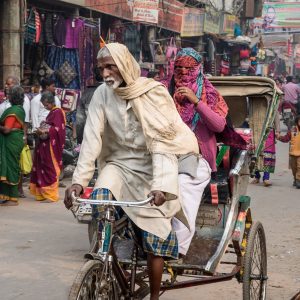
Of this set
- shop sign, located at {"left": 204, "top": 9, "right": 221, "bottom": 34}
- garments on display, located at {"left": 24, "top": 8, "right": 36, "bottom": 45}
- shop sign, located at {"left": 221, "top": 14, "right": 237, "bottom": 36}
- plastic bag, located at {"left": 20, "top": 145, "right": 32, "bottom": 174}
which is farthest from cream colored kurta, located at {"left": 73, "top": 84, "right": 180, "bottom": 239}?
shop sign, located at {"left": 221, "top": 14, "right": 237, "bottom": 36}

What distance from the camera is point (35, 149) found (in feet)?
32.7

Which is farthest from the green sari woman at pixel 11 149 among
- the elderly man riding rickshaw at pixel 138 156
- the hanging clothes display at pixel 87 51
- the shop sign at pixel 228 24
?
the shop sign at pixel 228 24

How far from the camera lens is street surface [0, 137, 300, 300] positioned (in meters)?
5.55

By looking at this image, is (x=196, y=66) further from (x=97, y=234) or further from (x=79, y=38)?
(x=79, y=38)

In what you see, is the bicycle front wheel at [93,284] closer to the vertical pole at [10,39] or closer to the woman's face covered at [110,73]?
the woman's face covered at [110,73]

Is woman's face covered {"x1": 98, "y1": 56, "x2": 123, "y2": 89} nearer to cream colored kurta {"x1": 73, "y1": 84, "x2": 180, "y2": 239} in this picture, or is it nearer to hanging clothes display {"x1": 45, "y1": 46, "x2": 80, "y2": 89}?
cream colored kurta {"x1": 73, "y1": 84, "x2": 180, "y2": 239}

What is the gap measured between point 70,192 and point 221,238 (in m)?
1.25

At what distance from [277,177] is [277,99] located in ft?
22.5

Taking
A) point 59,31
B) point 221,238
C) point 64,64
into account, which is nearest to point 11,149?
point 221,238

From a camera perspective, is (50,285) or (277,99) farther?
(277,99)

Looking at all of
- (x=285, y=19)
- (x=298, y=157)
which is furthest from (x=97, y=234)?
(x=285, y=19)

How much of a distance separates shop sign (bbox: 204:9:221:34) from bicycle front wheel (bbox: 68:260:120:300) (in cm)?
2192

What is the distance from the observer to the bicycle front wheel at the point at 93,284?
11.1ft

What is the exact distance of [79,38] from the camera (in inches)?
607
